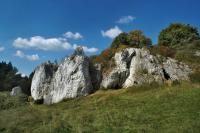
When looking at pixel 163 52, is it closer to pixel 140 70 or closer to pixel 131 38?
pixel 140 70

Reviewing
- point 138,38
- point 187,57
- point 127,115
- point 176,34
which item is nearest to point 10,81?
point 138,38

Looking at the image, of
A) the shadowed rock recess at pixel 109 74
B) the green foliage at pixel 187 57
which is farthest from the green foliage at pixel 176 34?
the shadowed rock recess at pixel 109 74

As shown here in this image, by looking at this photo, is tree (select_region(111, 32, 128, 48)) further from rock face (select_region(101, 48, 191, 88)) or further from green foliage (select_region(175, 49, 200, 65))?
rock face (select_region(101, 48, 191, 88))

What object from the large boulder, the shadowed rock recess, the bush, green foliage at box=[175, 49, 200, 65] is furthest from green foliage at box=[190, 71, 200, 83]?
the large boulder

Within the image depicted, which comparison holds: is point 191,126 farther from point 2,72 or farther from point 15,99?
point 2,72

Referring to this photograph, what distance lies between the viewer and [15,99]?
40.8 m

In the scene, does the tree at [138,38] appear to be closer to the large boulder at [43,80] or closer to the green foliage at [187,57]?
→ the green foliage at [187,57]

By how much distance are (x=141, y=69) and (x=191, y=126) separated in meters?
18.7

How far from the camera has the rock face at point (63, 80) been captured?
3853 cm

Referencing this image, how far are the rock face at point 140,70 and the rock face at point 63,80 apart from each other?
8.87 ft

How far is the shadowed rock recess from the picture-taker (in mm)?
37750

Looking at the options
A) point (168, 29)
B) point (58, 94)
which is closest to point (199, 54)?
point (58, 94)

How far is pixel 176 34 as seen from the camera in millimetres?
70562

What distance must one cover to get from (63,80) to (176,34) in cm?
3789
